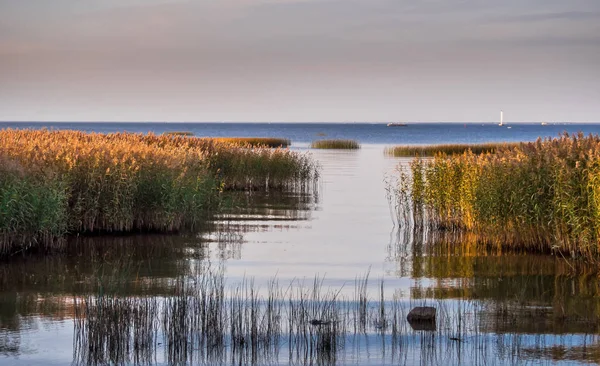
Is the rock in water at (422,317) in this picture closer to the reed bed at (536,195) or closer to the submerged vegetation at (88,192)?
the reed bed at (536,195)

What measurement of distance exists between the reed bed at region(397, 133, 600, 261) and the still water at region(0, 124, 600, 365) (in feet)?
2.32

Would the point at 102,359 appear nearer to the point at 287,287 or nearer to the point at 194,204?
the point at 287,287

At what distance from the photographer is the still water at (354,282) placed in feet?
37.6

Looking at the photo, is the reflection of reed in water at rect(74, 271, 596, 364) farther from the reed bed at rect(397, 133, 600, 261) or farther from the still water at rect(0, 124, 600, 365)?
the reed bed at rect(397, 133, 600, 261)

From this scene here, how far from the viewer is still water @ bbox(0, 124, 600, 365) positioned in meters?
11.5

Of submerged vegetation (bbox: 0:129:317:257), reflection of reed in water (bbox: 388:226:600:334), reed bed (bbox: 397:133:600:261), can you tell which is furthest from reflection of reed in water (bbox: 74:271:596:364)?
reed bed (bbox: 397:133:600:261)

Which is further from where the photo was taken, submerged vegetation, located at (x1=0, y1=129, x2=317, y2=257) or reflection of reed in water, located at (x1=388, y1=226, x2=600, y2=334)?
submerged vegetation, located at (x1=0, y1=129, x2=317, y2=257)

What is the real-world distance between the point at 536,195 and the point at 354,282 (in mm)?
5960

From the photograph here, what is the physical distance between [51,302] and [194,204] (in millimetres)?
10391

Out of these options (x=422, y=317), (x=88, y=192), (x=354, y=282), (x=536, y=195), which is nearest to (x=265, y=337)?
(x=422, y=317)

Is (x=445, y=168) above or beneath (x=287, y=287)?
above

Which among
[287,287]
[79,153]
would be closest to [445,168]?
[287,287]

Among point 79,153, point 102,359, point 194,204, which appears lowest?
point 102,359

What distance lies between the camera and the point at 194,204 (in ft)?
80.3
